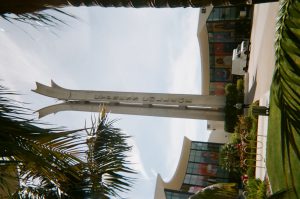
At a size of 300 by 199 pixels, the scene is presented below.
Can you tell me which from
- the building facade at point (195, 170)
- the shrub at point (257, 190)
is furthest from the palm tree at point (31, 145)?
the building facade at point (195, 170)

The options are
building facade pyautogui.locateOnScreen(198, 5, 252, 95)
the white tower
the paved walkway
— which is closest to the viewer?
the paved walkway

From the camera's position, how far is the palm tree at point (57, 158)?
10.7 feet

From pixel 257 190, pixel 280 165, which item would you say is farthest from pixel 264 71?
pixel 280 165

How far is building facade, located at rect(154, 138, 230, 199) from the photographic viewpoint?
38.1 m

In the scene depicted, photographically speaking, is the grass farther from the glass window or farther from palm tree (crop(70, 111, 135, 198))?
the glass window

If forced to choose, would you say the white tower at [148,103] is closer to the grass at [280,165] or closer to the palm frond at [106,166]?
the grass at [280,165]

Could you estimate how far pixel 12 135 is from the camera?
3.25m

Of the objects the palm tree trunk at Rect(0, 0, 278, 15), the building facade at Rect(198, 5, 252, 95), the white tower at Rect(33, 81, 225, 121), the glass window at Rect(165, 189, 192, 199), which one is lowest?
the glass window at Rect(165, 189, 192, 199)

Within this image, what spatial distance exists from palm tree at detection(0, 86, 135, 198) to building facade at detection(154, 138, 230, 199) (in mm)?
32882

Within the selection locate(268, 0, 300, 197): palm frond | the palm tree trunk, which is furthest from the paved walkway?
the palm tree trunk

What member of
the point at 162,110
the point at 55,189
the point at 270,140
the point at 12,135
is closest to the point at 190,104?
the point at 162,110

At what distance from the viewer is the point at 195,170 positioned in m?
39.8

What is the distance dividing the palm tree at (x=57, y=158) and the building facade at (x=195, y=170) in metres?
32.9

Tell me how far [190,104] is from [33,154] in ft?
89.0
